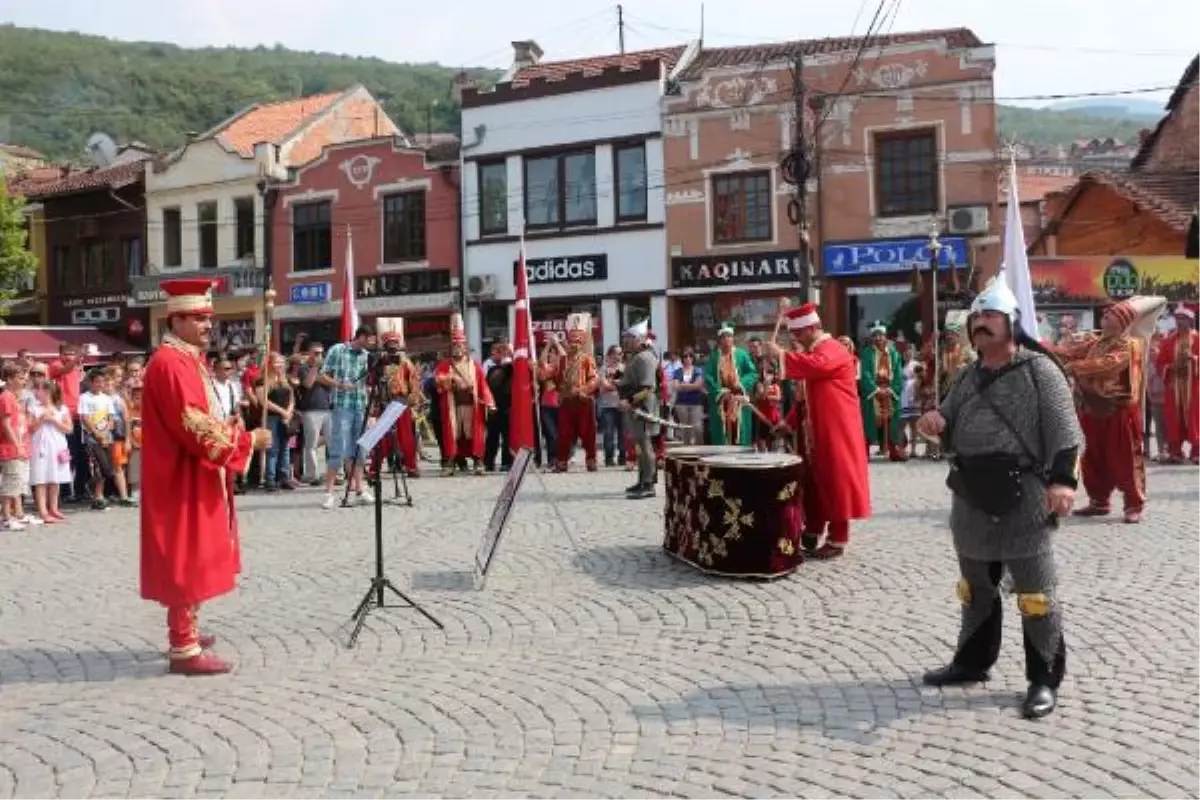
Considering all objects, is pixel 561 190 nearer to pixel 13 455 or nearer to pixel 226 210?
pixel 226 210

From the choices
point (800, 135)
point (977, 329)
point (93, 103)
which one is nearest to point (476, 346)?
point (800, 135)

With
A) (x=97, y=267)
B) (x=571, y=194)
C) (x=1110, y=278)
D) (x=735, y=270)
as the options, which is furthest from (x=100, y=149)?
(x=1110, y=278)

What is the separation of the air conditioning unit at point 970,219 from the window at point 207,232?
67.4 feet

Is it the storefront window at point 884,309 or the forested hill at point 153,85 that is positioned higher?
the forested hill at point 153,85

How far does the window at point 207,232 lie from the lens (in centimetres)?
3466

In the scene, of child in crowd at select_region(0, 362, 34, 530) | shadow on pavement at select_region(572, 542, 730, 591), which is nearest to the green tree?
child in crowd at select_region(0, 362, 34, 530)

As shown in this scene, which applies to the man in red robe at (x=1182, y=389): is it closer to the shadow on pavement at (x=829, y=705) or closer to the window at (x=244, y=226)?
the shadow on pavement at (x=829, y=705)

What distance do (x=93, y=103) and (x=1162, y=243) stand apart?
79.0m

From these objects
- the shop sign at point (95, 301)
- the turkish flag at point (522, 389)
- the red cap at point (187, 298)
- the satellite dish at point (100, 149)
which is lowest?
the turkish flag at point (522, 389)

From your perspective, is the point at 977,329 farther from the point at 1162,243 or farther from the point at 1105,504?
the point at 1162,243

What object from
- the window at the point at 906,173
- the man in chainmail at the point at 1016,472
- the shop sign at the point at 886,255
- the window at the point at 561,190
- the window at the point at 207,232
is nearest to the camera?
the man in chainmail at the point at 1016,472

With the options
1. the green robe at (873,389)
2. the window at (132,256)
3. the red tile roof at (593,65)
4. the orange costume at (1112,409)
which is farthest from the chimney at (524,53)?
the orange costume at (1112,409)

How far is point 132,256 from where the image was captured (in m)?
36.4

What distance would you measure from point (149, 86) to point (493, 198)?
69510mm
